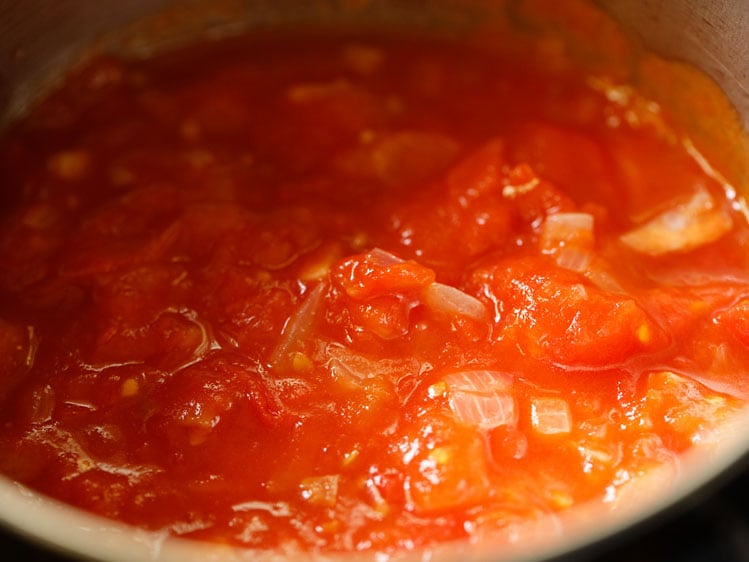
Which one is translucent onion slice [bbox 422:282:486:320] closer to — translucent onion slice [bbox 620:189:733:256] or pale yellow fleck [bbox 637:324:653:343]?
pale yellow fleck [bbox 637:324:653:343]

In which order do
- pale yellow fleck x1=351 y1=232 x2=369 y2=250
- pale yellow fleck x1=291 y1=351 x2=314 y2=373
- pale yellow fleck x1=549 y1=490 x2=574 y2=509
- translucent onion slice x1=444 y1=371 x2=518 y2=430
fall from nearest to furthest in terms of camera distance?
pale yellow fleck x1=549 y1=490 x2=574 y2=509
translucent onion slice x1=444 y1=371 x2=518 y2=430
pale yellow fleck x1=291 y1=351 x2=314 y2=373
pale yellow fleck x1=351 y1=232 x2=369 y2=250

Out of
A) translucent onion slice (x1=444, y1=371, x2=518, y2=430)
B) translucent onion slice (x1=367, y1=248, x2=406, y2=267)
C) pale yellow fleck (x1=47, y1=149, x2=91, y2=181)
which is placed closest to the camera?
translucent onion slice (x1=444, y1=371, x2=518, y2=430)

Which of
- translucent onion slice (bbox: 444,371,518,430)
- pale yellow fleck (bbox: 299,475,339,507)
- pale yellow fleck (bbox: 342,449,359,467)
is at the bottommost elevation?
pale yellow fleck (bbox: 299,475,339,507)

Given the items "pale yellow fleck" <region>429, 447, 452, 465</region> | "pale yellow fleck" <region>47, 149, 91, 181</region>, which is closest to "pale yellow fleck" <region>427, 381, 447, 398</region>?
"pale yellow fleck" <region>429, 447, 452, 465</region>

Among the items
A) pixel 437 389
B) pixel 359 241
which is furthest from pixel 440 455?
pixel 359 241

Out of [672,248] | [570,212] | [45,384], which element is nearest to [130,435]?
[45,384]

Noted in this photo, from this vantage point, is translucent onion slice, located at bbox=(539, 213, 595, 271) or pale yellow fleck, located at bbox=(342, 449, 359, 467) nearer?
pale yellow fleck, located at bbox=(342, 449, 359, 467)

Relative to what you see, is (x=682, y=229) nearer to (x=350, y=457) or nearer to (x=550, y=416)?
(x=550, y=416)

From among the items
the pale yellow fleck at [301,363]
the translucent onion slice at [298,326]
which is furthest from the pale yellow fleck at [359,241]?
the pale yellow fleck at [301,363]
